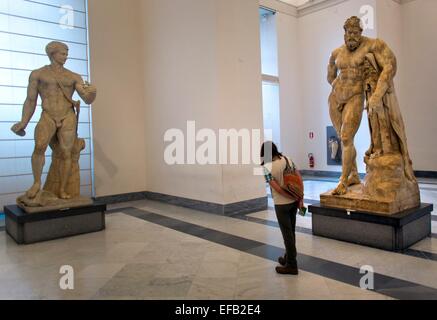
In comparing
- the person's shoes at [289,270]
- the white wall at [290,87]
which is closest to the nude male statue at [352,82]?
the person's shoes at [289,270]

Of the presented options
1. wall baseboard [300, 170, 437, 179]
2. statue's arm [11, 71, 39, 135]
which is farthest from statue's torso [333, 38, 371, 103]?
wall baseboard [300, 170, 437, 179]

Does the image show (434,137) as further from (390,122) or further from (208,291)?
(208,291)

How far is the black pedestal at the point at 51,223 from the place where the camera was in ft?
16.5

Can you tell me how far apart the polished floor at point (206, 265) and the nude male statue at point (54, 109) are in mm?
1177

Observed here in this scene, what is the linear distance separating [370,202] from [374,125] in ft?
3.49

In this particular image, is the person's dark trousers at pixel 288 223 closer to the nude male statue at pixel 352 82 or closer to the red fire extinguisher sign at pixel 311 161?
the nude male statue at pixel 352 82

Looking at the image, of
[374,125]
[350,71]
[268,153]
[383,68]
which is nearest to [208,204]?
[374,125]

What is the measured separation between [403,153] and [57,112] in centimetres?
514

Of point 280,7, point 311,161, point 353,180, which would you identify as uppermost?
point 280,7

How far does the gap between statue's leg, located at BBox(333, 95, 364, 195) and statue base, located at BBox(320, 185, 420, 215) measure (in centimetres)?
14

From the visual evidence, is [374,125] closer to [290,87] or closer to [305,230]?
[305,230]

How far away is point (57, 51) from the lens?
5.45 metres

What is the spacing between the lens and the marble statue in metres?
4.52

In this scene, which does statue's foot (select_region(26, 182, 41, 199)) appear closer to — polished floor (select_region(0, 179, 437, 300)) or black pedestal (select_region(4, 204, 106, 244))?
black pedestal (select_region(4, 204, 106, 244))
